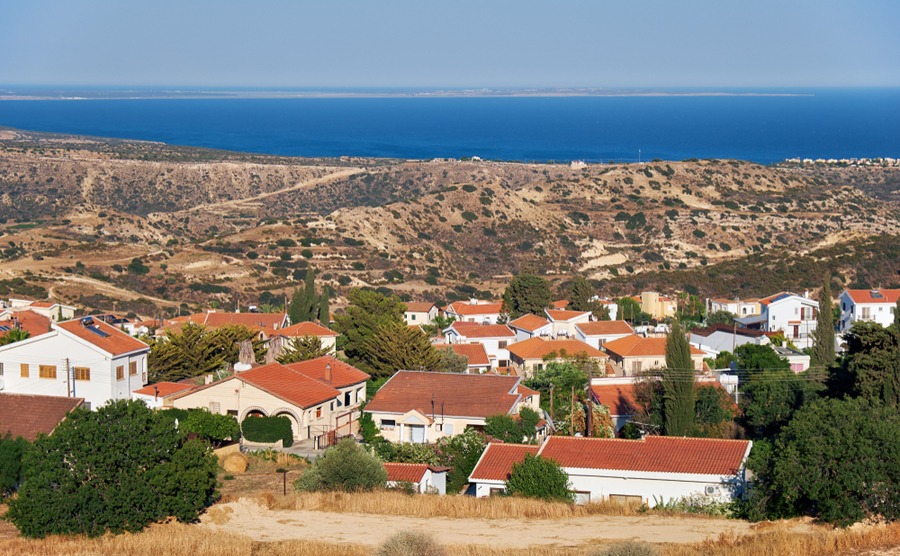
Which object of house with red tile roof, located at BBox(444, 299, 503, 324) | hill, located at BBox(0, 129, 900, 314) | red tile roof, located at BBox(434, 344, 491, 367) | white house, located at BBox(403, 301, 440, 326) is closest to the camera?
red tile roof, located at BBox(434, 344, 491, 367)

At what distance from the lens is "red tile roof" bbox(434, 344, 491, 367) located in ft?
154

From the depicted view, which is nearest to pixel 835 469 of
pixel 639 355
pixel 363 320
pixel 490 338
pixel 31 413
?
pixel 31 413

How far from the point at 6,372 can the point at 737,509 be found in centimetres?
2339

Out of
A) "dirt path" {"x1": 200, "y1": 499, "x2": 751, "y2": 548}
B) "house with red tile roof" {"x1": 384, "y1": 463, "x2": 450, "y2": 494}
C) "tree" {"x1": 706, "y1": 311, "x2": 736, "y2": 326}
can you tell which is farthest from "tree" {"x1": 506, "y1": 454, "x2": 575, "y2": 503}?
"tree" {"x1": 706, "y1": 311, "x2": 736, "y2": 326}

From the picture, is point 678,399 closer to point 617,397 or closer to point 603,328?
point 617,397

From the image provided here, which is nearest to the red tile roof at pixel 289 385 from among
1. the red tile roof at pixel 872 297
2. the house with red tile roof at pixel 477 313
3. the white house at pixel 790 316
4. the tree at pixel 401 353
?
the tree at pixel 401 353

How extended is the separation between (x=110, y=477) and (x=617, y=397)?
64.7 ft

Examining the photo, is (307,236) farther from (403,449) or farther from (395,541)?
(395,541)

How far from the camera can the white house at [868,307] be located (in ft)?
179

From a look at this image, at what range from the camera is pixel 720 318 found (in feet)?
193

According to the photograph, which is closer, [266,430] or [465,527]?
[465,527]

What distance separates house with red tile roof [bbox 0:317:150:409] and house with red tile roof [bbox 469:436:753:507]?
14056mm

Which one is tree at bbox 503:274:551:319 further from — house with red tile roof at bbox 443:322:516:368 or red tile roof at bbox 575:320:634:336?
red tile roof at bbox 575:320:634:336

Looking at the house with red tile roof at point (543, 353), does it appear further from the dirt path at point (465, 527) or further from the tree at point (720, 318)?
the dirt path at point (465, 527)
